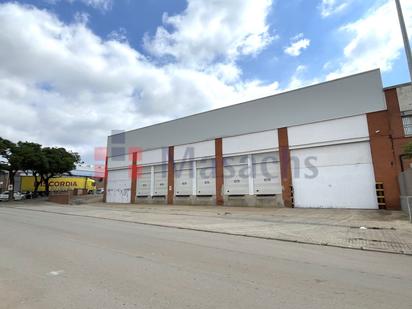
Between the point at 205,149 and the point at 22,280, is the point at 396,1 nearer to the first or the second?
the point at 22,280

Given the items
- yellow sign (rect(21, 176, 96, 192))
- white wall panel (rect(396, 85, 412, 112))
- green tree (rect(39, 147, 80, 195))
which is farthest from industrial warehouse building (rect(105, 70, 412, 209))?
yellow sign (rect(21, 176, 96, 192))

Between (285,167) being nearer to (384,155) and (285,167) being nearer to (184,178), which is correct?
(384,155)

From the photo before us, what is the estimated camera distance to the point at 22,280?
5633 millimetres

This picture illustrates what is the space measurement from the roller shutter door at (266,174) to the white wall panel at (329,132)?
2120mm

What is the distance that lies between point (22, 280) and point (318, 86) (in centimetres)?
2409

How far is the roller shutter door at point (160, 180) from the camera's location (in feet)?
110

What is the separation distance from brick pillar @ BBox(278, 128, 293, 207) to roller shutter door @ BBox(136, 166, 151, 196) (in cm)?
1628

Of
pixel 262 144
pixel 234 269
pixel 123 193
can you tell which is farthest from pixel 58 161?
pixel 234 269

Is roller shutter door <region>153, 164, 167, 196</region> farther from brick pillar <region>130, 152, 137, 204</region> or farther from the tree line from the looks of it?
the tree line

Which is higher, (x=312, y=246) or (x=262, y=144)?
(x=262, y=144)

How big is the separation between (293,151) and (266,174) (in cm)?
304

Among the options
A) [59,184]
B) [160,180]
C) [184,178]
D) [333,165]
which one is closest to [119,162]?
[160,180]

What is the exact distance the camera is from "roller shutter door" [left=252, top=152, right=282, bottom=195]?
25672 millimetres


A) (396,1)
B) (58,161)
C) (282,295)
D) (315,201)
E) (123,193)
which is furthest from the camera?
(58,161)
